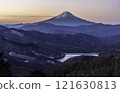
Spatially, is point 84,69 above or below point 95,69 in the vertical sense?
below

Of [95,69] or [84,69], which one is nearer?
[95,69]

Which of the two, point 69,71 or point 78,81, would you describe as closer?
point 78,81

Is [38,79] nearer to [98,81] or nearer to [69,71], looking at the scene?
[98,81]

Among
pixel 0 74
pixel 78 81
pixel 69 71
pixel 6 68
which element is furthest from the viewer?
pixel 69 71

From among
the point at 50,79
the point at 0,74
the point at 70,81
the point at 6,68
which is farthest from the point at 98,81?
the point at 6,68

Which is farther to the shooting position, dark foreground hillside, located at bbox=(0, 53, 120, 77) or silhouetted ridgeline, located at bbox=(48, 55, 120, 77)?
silhouetted ridgeline, located at bbox=(48, 55, 120, 77)

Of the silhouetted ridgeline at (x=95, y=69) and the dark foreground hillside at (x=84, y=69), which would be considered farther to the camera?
the silhouetted ridgeline at (x=95, y=69)

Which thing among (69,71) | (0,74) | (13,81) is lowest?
(69,71)

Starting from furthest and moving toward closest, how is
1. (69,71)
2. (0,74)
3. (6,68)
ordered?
(69,71) → (6,68) → (0,74)

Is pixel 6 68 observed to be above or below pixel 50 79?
below
